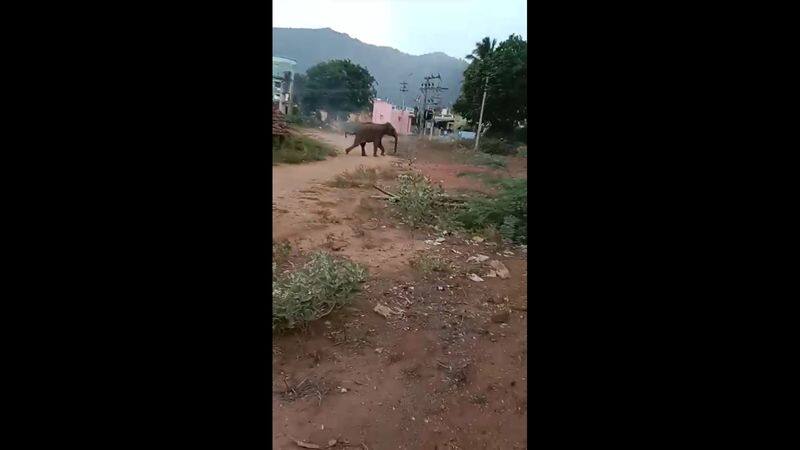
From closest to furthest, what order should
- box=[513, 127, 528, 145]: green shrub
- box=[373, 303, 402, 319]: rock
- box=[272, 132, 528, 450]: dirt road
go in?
box=[272, 132, 528, 450]: dirt road
box=[373, 303, 402, 319]: rock
box=[513, 127, 528, 145]: green shrub

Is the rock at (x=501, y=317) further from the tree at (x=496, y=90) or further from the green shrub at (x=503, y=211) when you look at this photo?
the tree at (x=496, y=90)

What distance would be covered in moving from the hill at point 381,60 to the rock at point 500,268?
1.09 metres

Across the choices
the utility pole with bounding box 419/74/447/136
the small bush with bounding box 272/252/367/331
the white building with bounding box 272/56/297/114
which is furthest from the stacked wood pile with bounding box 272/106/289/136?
the utility pole with bounding box 419/74/447/136

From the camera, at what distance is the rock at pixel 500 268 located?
8.53 ft

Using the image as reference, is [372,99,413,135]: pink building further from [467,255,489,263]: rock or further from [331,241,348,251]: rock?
[467,255,489,263]: rock

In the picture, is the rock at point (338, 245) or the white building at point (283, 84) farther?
the rock at point (338, 245)

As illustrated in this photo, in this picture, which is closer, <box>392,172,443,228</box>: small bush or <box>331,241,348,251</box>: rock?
<box>331,241,348,251</box>: rock

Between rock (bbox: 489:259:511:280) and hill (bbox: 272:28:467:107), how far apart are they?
1.09 meters

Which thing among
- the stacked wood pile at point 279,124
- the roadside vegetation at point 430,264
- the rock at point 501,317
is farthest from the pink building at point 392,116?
the rock at point 501,317

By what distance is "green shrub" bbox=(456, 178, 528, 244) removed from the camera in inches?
114

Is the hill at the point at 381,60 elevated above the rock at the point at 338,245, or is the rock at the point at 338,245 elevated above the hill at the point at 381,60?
the hill at the point at 381,60
